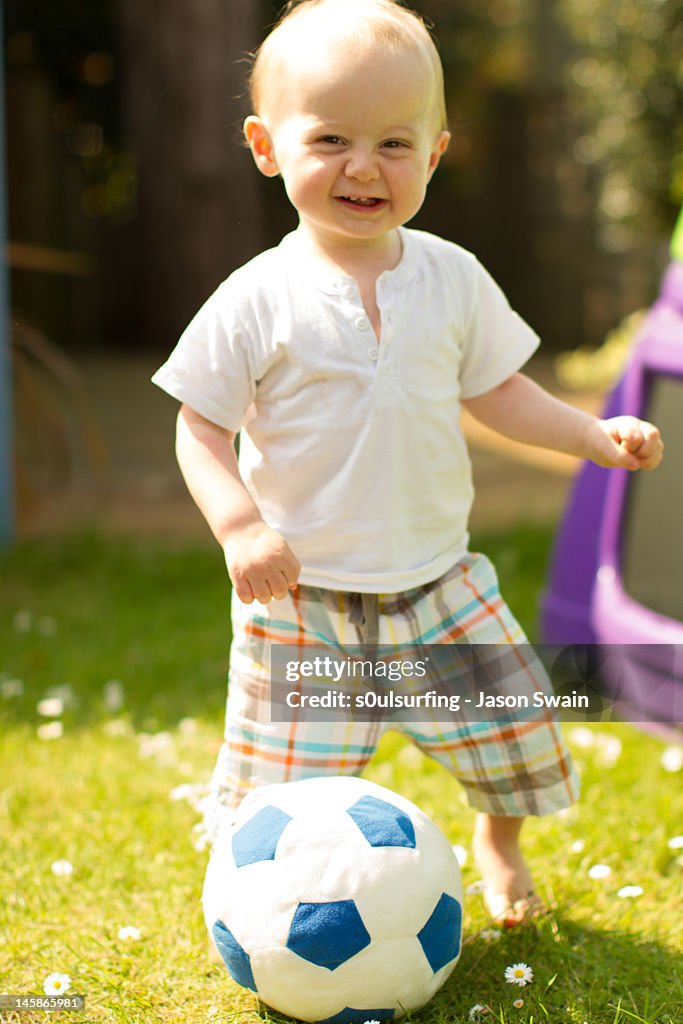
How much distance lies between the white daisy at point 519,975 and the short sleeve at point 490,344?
82 centimetres

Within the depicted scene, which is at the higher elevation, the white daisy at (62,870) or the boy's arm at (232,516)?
the boy's arm at (232,516)

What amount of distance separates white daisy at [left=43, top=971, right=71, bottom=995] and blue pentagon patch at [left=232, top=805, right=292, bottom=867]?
0.33 meters

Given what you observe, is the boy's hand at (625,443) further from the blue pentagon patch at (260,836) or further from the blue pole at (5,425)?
the blue pole at (5,425)

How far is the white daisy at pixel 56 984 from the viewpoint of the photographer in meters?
1.70

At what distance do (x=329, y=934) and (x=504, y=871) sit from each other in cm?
48

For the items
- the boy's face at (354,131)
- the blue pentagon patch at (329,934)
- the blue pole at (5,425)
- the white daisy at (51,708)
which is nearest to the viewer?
the blue pentagon patch at (329,934)

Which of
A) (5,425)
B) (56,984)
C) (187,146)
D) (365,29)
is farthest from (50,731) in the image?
(187,146)

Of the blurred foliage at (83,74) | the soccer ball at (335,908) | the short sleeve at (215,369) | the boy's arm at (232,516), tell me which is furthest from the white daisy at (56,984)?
the blurred foliage at (83,74)

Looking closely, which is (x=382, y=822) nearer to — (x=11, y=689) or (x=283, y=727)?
(x=283, y=727)

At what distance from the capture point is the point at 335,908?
59.9 inches

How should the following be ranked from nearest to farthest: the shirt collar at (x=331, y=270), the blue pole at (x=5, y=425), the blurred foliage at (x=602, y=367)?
the shirt collar at (x=331, y=270) → the blue pole at (x=5, y=425) → the blurred foliage at (x=602, y=367)

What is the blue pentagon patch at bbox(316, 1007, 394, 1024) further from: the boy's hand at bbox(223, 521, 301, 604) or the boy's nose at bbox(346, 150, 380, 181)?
the boy's nose at bbox(346, 150, 380, 181)

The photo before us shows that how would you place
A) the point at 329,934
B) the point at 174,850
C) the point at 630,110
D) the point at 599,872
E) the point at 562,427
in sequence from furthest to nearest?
1. the point at 630,110
2. the point at 174,850
3. the point at 599,872
4. the point at 562,427
5. the point at 329,934

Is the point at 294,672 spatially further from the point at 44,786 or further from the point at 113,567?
the point at 113,567
